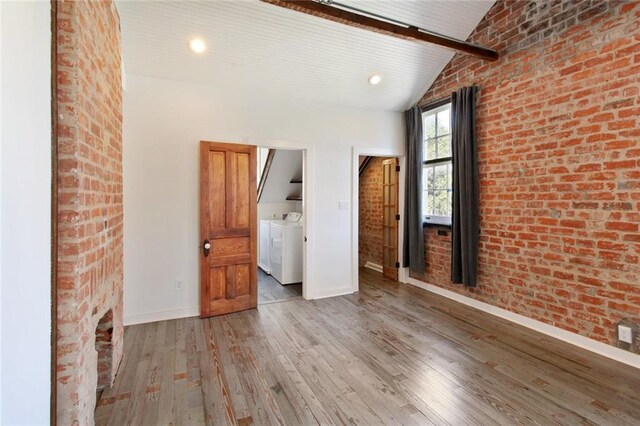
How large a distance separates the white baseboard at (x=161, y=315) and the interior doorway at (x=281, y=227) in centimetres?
84

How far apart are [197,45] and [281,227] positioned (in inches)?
106

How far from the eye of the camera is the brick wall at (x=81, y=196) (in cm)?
149

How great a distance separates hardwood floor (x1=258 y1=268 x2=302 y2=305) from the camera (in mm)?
4277

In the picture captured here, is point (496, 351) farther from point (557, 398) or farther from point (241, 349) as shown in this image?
point (241, 349)

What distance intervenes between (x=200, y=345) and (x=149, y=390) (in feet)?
2.26

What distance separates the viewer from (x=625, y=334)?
8.44 ft

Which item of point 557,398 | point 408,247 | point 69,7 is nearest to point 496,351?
point 557,398

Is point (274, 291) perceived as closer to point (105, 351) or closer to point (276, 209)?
point (276, 209)

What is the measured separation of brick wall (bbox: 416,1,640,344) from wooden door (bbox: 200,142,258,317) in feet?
9.28

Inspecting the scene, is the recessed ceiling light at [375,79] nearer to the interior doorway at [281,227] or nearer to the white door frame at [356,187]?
the white door frame at [356,187]

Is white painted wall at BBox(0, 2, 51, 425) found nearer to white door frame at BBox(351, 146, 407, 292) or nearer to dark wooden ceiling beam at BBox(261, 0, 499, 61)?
dark wooden ceiling beam at BBox(261, 0, 499, 61)

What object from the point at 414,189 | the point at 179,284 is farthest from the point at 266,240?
the point at 414,189

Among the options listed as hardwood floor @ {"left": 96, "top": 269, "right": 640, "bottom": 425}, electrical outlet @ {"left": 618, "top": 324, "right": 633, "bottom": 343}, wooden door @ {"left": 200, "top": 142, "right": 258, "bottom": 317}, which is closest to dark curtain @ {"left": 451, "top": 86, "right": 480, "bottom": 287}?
hardwood floor @ {"left": 96, "top": 269, "right": 640, "bottom": 425}

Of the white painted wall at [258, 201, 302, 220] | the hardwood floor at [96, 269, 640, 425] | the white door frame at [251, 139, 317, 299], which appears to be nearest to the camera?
the hardwood floor at [96, 269, 640, 425]
